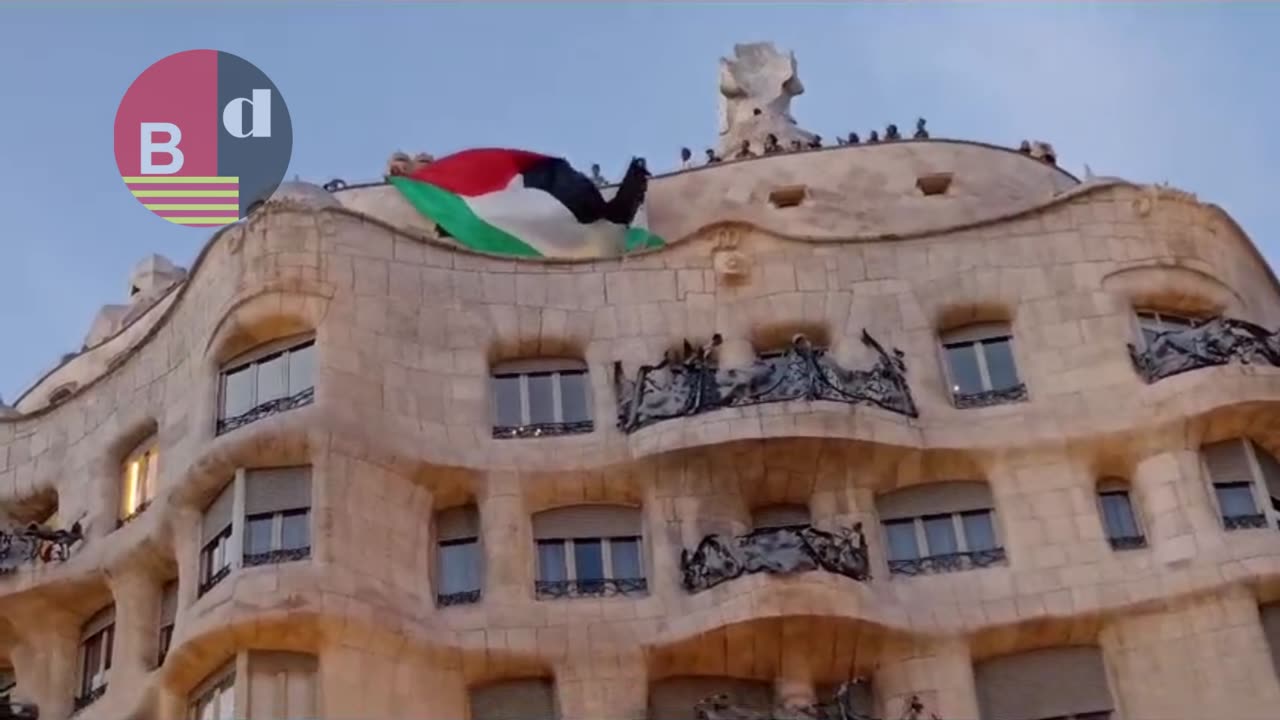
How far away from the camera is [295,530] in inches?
1076

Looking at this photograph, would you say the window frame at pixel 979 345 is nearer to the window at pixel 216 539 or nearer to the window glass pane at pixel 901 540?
the window glass pane at pixel 901 540

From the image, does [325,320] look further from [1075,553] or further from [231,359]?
A: [1075,553]

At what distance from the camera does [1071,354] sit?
3005 centimetres

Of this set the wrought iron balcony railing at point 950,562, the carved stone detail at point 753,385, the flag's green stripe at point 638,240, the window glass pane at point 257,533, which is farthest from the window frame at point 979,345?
the window glass pane at point 257,533

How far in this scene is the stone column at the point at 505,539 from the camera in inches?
1097

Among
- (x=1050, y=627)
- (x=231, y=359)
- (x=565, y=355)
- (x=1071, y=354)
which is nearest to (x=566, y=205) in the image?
(x=565, y=355)

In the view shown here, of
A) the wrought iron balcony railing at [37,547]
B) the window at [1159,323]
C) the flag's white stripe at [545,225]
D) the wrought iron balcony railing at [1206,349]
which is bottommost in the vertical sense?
the wrought iron balcony railing at [37,547]

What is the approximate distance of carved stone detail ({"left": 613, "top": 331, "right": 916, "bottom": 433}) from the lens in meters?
29.0

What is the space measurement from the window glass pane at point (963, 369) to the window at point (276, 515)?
9980 millimetres

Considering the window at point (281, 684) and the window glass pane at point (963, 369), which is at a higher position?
the window glass pane at point (963, 369)

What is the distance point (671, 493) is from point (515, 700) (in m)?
3.90

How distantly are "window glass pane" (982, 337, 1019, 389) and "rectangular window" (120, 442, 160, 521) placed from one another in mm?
12985

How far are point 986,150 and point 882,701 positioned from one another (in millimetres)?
12424

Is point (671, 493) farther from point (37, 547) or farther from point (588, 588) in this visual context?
point (37, 547)
